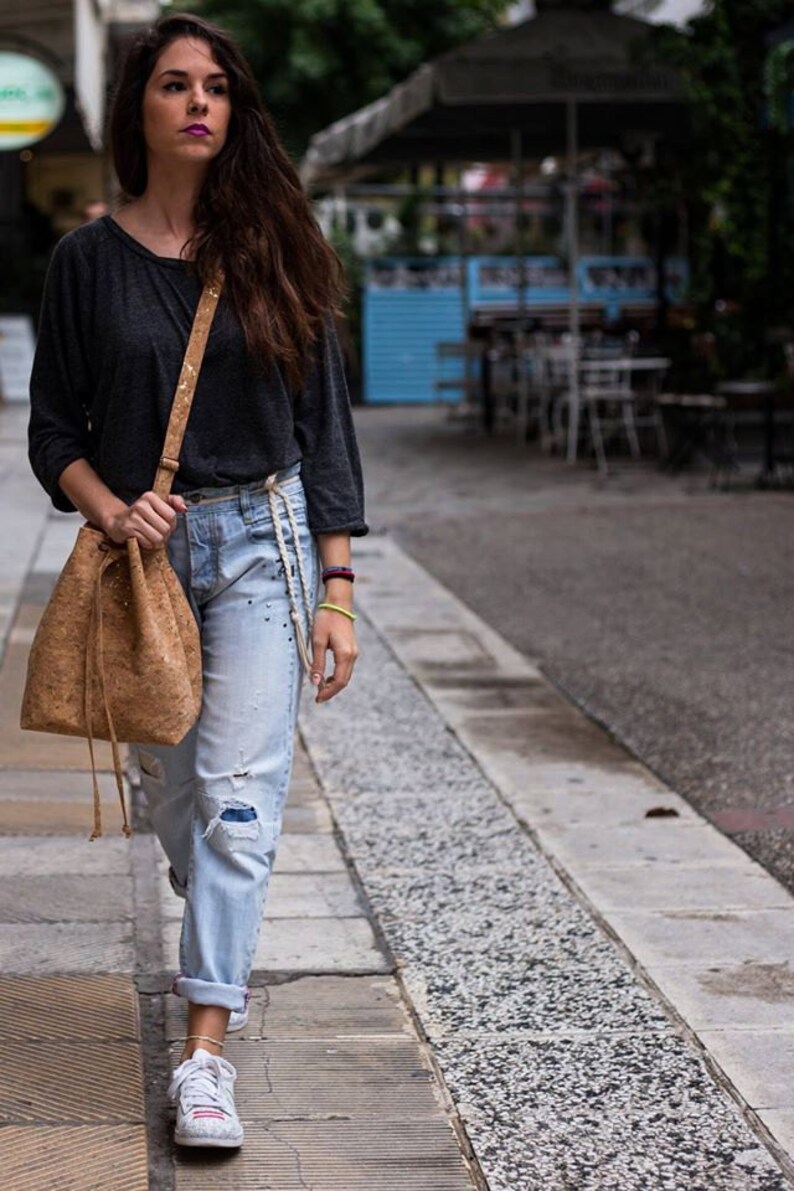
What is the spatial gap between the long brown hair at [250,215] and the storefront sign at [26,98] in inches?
648

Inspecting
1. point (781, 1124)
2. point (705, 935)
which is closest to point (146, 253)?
point (781, 1124)

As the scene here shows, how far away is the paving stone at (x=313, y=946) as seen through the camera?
13.1 ft

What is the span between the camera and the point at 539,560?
1034 centimetres

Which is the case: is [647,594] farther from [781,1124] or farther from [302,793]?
[781,1124]

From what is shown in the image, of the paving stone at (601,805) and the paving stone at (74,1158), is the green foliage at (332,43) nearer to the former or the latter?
the paving stone at (601,805)

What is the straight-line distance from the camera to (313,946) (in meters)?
4.11

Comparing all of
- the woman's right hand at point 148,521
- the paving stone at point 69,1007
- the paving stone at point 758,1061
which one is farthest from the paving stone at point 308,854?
the woman's right hand at point 148,521

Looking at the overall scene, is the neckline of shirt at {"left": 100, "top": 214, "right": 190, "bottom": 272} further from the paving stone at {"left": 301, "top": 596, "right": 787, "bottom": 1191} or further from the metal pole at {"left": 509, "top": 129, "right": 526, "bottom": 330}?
the metal pole at {"left": 509, "top": 129, "right": 526, "bottom": 330}

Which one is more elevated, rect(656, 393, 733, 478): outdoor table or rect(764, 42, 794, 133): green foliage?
rect(764, 42, 794, 133): green foliage

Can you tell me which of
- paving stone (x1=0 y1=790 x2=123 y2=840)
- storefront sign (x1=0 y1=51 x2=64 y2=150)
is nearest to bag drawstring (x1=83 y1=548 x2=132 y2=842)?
paving stone (x1=0 y1=790 x2=123 y2=840)

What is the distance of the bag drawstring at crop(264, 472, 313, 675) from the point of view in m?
3.15

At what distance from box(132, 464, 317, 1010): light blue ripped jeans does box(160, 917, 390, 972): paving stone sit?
809mm

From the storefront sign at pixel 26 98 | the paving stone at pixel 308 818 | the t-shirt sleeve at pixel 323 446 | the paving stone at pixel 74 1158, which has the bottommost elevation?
the paving stone at pixel 308 818

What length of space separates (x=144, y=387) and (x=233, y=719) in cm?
55
